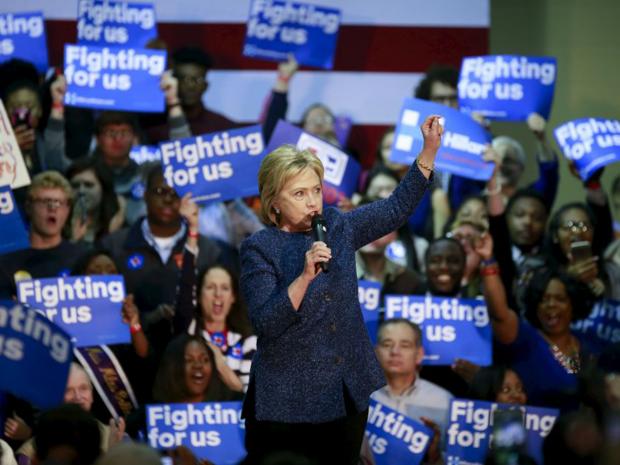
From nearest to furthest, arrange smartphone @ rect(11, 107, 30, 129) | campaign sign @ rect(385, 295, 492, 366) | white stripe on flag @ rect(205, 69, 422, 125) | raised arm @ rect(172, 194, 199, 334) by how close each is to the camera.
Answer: raised arm @ rect(172, 194, 199, 334) → campaign sign @ rect(385, 295, 492, 366) → smartphone @ rect(11, 107, 30, 129) → white stripe on flag @ rect(205, 69, 422, 125)

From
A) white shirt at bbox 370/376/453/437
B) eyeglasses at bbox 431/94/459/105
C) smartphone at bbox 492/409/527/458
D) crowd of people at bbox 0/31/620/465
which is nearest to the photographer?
smartphone at bbox 492/409/527/458

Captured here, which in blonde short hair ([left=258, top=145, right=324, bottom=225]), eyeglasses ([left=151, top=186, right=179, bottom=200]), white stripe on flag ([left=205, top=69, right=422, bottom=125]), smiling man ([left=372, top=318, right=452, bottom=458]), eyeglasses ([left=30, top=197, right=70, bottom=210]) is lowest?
smiling man ([left=372, top=318, right=452, bottom=458])

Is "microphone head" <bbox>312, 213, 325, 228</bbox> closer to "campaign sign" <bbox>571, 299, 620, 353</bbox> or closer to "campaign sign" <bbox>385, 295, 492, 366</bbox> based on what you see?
"campaign sign" <bbox>385, 295, 492, 366</bbox>

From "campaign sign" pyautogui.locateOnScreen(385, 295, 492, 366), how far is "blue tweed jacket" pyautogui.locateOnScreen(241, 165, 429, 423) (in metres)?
2.32

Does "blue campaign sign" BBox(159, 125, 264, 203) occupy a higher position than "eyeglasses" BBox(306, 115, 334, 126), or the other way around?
"eyeglasses" BBox(306, 115, 334, 126)

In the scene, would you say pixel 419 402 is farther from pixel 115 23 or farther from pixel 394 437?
pixel 115 23

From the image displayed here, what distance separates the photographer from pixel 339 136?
805 cm

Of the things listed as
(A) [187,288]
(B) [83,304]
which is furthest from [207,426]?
(B) [83,304]

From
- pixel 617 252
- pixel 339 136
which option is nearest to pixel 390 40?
pixel 339 136

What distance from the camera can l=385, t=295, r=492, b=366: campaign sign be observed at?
5.84 meters

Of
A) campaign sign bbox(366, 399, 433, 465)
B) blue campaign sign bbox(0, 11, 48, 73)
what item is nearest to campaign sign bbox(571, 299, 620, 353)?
campaign sign bbox(366, 399, 433, 465)

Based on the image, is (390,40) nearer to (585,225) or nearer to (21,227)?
(585,225)

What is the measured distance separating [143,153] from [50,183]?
3.21 feet

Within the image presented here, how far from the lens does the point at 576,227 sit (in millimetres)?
6324
